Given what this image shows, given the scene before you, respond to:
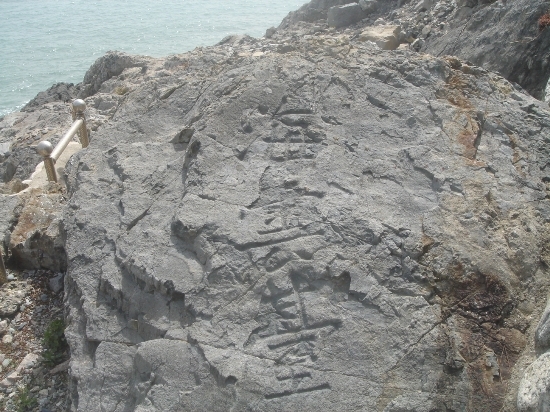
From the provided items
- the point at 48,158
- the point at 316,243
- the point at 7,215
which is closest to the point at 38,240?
the point at 7,215

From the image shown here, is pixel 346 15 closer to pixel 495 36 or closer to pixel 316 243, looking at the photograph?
pixel 495 36

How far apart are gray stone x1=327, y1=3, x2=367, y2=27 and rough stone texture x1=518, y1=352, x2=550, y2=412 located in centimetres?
967

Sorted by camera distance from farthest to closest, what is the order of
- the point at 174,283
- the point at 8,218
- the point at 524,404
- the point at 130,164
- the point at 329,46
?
the point at 8,218 → the point at 329,46 → the point at 130,164 → the point at 174,283 → the point at 524,404

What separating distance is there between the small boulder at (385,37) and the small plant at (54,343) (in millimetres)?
6131

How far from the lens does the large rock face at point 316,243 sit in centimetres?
286

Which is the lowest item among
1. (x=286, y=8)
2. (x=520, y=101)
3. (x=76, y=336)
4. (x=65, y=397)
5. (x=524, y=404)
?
(x=286, y=8)

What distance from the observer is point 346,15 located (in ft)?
37.9

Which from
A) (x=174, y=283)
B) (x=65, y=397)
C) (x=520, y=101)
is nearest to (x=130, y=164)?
(x=174, y=283)

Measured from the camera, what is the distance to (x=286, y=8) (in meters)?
20.0

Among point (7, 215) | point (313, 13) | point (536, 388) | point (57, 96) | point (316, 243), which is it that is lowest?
point (57, 96)

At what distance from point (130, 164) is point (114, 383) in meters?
1.53

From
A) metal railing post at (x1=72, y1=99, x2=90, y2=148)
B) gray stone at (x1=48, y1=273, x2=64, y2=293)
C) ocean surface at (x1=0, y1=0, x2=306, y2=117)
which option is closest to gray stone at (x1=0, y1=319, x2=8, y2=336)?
gray stone at (x1=48, y1=273, x2=64, y2=293)

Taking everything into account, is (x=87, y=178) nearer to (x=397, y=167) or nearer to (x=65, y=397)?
(x=65, y=397)

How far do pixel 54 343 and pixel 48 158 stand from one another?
204 cm
